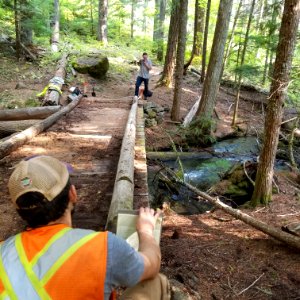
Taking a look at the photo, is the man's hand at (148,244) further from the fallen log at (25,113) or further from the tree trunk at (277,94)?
the fallen log at (25,113)

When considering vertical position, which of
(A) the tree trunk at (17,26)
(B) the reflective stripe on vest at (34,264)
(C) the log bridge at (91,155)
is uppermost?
(A) the tree trunk at (17,26)

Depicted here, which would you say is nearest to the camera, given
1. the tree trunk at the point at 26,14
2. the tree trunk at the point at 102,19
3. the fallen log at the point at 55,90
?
the fallen log at the point at 55,90

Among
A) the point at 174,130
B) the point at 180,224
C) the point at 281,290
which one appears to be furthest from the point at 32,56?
the point at 281,290

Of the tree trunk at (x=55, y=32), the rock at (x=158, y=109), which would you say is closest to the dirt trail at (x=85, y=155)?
the rock at (x=158, y=109)

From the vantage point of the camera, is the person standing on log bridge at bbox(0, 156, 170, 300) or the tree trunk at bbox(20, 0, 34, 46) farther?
the tree trunk at bbox(20, 0, 34, 46)

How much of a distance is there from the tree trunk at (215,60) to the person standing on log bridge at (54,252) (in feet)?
36.8

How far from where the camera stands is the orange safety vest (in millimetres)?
1671

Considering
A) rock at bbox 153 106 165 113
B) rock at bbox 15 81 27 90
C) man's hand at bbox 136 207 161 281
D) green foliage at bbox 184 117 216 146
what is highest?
man's hand at bbox 136 207 161 281

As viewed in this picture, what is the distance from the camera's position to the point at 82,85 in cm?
1598

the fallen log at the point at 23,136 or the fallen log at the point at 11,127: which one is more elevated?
the fallen log at the point at 23,136

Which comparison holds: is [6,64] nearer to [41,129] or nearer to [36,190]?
[41,129]

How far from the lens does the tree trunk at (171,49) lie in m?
15.9

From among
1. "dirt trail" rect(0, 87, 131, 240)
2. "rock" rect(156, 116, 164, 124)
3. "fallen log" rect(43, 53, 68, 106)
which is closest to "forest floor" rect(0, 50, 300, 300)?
"dirt trail" rect(0, 87, 131, 240)

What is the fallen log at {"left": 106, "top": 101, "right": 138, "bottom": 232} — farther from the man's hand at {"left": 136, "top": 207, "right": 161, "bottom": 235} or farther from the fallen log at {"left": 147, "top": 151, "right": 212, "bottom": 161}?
the fallen log at {"left": 147, "top": 151, "right": 212, "bottom": 161}
